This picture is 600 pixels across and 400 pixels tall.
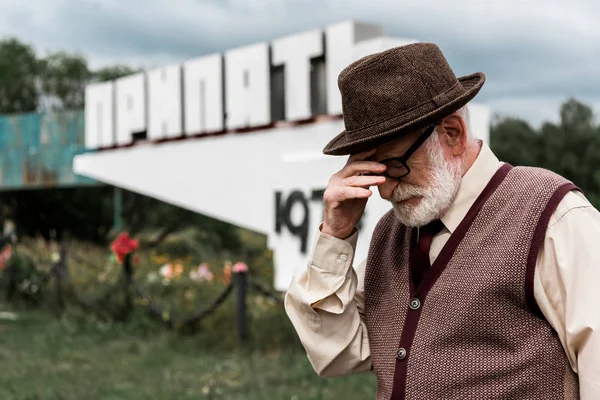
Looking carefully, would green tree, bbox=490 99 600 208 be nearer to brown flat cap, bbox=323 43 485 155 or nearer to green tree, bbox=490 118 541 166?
green tree, bbox=490 118 541 166

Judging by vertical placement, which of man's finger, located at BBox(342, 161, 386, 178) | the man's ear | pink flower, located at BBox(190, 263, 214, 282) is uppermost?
the man's ear

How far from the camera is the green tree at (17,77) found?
29312mm

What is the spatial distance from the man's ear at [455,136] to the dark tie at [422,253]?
0.19m

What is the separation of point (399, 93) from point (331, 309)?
1.95 feet

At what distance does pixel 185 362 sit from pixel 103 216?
23243 mm

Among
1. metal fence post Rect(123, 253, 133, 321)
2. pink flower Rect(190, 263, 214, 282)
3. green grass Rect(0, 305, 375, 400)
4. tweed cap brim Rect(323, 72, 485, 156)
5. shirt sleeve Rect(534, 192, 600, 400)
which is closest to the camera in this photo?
shirt sleeve Rect(534, 192, 600, 400)

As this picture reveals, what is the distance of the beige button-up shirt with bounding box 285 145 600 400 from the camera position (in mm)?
1694

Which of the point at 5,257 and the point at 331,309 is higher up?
the point at 331,309

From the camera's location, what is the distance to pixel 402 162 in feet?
6.50

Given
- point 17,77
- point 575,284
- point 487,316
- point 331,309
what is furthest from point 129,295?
point 17,77

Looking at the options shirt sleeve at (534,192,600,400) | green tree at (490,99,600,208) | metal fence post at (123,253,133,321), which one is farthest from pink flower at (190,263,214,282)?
green tree at (490,99,600,208)

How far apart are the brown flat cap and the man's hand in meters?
0.05

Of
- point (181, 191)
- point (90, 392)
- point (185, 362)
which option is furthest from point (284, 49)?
point (90, 392)

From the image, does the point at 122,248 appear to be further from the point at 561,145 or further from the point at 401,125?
the point at 561,145
